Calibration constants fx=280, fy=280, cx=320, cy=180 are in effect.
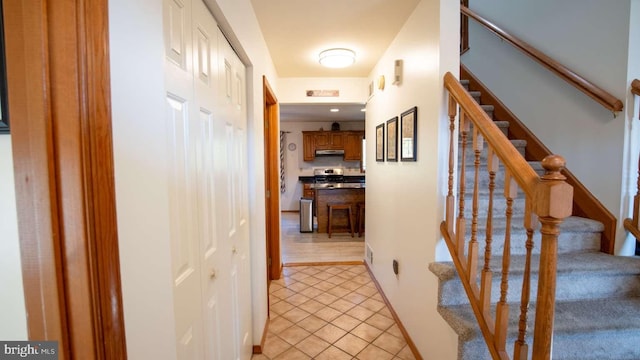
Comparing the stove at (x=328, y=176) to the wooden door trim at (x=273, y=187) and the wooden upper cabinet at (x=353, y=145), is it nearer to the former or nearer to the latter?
the wooden upper cabinet at (x=353, y=145)

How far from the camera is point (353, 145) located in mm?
7453

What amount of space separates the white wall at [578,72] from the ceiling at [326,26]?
121 centimetres

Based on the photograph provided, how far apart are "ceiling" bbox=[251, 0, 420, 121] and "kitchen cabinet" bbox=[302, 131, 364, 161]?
4307mm

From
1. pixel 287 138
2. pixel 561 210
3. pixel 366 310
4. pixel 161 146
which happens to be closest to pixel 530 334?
pixel 561 210

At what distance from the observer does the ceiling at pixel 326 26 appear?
6.22ft

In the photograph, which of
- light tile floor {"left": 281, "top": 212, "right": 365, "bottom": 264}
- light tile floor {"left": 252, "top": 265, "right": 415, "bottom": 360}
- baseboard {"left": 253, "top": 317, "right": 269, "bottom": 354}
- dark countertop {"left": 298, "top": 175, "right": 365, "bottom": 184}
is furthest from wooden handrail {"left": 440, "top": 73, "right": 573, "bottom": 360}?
dark countertop {"left": 298, "top": 175, "right": 365, "bottom": 184}

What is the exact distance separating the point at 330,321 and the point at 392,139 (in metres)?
1.67

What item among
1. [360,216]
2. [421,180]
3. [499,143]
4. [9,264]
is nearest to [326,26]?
[421,180]

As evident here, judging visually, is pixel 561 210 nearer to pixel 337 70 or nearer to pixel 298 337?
pixel 298 337

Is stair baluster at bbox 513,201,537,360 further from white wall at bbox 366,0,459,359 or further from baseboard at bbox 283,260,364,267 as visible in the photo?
baseboard at bbox 283,260,364,267

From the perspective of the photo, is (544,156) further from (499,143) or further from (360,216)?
(360,216)

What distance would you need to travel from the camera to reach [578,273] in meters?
1.61

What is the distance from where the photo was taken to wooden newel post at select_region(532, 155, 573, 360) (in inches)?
35.4

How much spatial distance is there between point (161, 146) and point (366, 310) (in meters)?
2.44
